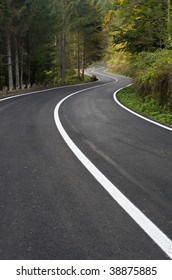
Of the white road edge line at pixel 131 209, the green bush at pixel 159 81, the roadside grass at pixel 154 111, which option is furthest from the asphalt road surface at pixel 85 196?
the green bush at pixel 159 81

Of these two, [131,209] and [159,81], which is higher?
[159,81]

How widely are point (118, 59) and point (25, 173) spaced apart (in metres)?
73.2

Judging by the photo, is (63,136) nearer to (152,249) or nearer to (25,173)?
(25,173)

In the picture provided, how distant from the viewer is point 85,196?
4.69 m

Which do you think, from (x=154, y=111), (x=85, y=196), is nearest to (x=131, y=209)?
(x=85, y=196)

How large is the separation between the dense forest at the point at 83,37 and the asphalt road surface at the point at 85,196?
664 cm

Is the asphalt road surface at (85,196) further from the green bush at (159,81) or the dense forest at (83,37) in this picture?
the dense forest at (83,37)

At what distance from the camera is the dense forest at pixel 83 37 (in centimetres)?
1638

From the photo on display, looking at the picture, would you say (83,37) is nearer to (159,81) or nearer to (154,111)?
(159,81)

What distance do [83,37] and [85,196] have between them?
49964 mm

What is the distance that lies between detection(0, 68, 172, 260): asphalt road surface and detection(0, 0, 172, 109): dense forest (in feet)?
21.8

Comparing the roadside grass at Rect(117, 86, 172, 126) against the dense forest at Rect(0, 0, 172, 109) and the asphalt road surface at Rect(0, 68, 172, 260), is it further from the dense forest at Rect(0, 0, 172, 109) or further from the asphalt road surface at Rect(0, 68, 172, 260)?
the asphalt road surface at Rect(0, 68, 172, 260)

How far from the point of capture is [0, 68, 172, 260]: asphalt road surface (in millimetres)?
3449

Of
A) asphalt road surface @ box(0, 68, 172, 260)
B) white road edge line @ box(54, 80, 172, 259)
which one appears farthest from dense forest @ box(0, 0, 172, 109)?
white road edge line @ box(54, 80, 172, 259)
